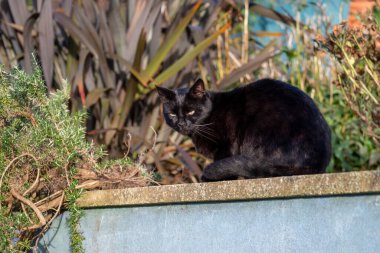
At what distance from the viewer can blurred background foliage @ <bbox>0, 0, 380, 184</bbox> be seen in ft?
13.5

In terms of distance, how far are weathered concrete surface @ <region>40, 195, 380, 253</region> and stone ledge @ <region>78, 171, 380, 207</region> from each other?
3 cm

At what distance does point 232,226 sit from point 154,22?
246cm

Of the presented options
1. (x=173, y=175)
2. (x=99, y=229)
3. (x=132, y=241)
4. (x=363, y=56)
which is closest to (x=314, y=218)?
(x=132, y=241)

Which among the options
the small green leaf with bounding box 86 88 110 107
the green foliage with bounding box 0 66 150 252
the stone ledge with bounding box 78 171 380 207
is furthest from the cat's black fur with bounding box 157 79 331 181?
the small green leaf with bounding box 86 88 110 107

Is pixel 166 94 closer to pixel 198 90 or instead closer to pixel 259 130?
pixel 198 90

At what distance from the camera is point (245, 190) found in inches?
90.0

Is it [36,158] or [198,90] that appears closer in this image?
[36,158]

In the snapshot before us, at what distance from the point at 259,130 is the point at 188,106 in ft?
1.96

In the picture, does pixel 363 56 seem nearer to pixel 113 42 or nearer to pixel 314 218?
pixel 314 218

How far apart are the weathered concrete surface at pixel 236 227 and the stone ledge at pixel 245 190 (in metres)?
0.03

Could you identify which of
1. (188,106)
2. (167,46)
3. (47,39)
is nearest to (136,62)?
(167,46)

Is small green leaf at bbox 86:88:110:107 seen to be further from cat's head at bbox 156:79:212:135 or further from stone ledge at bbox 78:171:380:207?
stone ledge at bbox 78:171:380:207

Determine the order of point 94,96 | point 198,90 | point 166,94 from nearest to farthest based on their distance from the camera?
point 198,90, point 166,94, point 94,96

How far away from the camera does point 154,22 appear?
179 inches
